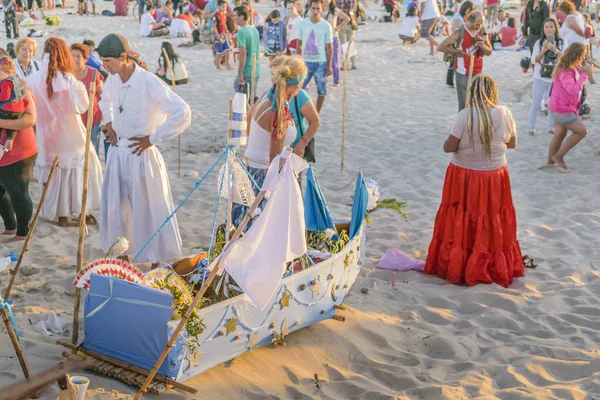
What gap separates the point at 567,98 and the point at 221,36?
883 cm

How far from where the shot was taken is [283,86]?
5.36 metres

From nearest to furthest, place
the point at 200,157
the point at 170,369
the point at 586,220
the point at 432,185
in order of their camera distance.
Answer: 1. the point at 170,369
2. the point at 586,220
3. the point at 432,185
4. the point at 200,157

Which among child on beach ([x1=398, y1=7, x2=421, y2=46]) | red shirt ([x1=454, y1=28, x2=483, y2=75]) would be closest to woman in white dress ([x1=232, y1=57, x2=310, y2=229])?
red shirt ([x1=454, y1=28, x2=483, y2=75])

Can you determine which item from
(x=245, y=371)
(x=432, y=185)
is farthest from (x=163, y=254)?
(x=432, y=185)

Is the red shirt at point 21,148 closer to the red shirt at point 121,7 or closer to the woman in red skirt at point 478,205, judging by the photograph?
the woman in red skirt at point 478,205

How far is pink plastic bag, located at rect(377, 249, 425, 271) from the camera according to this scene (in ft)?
21.1

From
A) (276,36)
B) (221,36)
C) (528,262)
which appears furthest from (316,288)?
(221,36)

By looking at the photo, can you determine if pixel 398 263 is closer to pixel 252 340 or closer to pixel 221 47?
pixel 252 340

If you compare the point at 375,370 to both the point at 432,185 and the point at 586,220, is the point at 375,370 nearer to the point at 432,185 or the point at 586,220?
the point at 586,220

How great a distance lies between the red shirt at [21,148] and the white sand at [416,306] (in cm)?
82

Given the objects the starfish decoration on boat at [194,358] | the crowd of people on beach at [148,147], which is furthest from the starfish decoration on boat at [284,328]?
the crowd of people on beach at [148,147]

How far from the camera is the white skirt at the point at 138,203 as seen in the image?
5664mm

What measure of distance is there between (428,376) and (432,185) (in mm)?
4496

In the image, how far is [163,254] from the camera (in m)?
5.87
